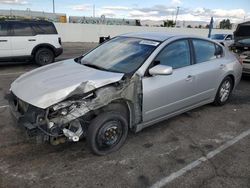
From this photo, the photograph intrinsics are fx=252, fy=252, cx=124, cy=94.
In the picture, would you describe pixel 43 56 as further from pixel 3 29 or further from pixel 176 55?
pixel 176 55

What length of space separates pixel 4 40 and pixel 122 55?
6946 millimetres

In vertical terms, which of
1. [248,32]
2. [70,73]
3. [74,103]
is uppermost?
[248,32]

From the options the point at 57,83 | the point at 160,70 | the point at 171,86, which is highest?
the point at 160,70

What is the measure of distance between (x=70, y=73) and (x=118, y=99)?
0.81 metres

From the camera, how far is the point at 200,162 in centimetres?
338

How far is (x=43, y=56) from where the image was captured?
10.3 meters

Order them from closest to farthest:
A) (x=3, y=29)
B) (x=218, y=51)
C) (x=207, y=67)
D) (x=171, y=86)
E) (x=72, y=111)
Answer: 1. (x=72, y=111)
2. (x=171, y=86)
3. (x=207, y=67)
4. (x=218, y=51)
5. (x=3, y=29)

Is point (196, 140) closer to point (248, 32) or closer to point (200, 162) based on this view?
point (200, 162)

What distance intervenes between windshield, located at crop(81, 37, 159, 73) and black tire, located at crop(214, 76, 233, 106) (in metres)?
2.12

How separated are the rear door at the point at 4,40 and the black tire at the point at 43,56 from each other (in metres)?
1.10

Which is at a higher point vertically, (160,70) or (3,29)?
(3,29)

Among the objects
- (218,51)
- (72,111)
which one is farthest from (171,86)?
(218,51)

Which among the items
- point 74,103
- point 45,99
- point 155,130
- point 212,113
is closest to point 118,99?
point 74,103

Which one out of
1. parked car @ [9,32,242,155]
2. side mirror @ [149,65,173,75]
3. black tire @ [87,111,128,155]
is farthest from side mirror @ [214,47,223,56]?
black tire @ [87,111,128,155]
